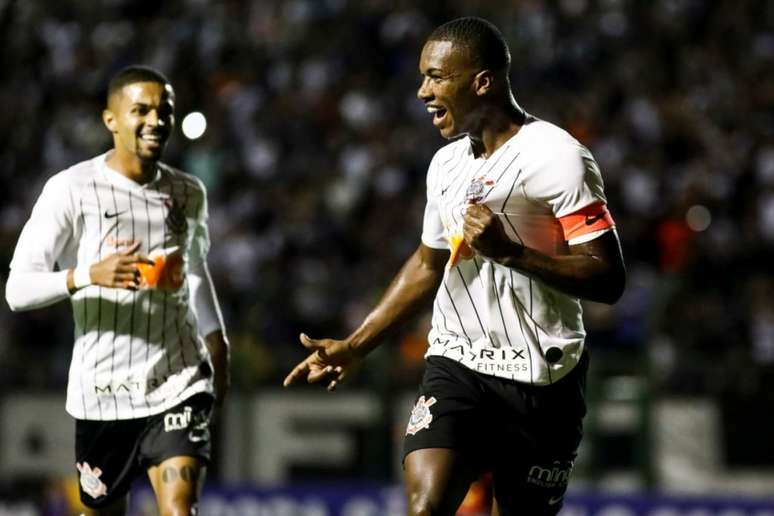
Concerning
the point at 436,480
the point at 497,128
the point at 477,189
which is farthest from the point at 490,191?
the point at 436,480

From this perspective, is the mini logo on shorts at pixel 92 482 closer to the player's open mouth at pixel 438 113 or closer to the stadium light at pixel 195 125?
the stadium light at pixel 195 125

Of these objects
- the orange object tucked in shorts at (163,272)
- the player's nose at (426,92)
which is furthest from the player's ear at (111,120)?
the player's nose at (426,92)

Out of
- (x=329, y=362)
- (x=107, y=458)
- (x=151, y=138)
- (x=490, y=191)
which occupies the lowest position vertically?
(x=107, y=458)

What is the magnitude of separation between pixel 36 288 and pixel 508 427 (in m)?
2.02

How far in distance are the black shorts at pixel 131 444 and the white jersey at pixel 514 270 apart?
1275 mm

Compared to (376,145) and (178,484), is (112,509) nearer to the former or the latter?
(178,484)

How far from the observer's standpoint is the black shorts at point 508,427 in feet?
17.8

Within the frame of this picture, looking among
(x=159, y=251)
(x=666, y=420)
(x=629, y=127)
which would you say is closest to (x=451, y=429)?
(x=159, y=251)

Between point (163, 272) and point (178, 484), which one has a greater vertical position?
point (163, 272)

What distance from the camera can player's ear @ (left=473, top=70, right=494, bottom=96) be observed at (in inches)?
212

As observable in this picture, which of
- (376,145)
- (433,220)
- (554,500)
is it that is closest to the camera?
(554,500)

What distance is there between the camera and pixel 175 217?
21.3 ft

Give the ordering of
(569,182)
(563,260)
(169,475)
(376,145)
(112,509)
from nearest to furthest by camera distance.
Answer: (563,260), (569,182), (169,475), (112,509), (376,145)

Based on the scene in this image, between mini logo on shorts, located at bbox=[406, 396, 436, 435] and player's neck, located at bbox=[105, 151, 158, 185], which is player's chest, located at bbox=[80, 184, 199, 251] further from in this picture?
mini logo on shorts, located at bbox=[406, 396, 436, 435]
